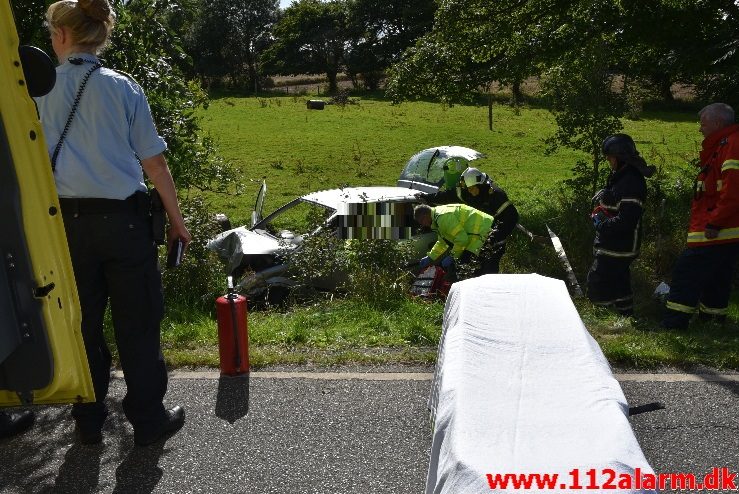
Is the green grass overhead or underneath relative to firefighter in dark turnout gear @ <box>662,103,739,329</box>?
underneath

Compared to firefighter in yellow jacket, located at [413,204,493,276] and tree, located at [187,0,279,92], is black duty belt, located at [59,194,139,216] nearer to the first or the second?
firefighter in yellow jacket, located at [413,204,493,276]

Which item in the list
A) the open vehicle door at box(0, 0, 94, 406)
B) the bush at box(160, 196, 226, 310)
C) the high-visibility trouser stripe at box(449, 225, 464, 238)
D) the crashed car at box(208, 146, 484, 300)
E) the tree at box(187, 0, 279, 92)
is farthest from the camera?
the tree at box(187, 0, 279, 92)

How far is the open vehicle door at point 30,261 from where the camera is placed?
8.93 ft

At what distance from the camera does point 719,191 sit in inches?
245

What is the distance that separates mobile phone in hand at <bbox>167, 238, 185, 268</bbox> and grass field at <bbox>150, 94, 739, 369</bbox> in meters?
1.22

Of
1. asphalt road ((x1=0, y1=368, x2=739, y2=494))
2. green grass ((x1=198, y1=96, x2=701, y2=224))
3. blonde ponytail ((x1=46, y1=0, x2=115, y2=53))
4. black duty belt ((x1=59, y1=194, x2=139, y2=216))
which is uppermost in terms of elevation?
blonde ponytail ((x1=46, y1=0, x2=115, y2=53))

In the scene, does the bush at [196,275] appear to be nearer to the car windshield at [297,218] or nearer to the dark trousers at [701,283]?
the car windshield at [297,218]

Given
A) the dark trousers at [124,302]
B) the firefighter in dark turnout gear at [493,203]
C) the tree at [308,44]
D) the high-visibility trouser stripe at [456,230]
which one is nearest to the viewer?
the dark trousers at [124,302]

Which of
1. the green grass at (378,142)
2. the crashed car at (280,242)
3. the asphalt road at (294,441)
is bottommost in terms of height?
the green grass at (378,142)

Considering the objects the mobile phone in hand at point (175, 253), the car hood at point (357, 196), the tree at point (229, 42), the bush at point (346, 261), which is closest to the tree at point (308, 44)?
the tree at point (229, 42)

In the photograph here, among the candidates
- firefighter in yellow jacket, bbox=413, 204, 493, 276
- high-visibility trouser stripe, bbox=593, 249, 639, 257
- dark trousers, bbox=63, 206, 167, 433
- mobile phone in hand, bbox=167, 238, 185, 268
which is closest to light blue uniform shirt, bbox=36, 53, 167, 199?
dark trousers, bbox=63, 206, 167, 433

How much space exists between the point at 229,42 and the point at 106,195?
203ft

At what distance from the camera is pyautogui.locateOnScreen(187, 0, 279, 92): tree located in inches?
2379

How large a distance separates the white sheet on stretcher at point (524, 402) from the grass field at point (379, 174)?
1.35 m
